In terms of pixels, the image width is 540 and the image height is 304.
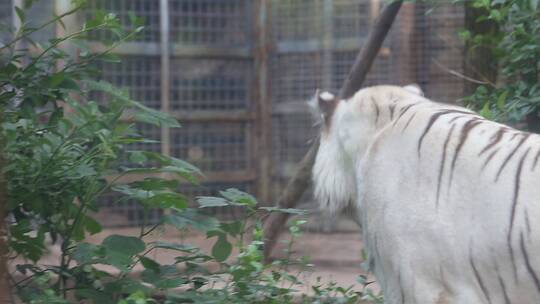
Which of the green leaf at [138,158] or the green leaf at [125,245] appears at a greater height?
the green leaf at [138,158]

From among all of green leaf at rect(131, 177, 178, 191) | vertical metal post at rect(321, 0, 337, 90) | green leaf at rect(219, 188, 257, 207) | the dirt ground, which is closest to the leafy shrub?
green leaf at rect(219, 188, 257, 207)

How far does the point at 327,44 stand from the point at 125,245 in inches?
227

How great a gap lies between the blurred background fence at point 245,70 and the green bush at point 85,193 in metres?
4.99

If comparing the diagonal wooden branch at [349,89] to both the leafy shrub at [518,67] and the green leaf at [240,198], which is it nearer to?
the leafy shrub at [518,67]

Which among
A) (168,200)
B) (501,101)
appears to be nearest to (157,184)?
(168,200)

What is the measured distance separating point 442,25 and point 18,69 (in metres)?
5.40

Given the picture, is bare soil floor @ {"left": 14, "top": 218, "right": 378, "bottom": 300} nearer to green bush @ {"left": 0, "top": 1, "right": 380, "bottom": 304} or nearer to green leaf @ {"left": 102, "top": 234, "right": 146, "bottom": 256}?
green bush @ {"left": 0, "top": 1, "right": 380, "bottom": 304}

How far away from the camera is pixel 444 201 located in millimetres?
2781

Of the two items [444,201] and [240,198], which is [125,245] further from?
[444,201]

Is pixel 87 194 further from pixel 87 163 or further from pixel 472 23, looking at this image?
pixel 472 23

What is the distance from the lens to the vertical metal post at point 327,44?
8.75m

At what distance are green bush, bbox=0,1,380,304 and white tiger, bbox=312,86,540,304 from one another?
1.68ft

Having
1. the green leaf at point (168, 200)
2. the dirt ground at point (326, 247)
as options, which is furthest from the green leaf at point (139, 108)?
the dirt ground at point (326, 247)

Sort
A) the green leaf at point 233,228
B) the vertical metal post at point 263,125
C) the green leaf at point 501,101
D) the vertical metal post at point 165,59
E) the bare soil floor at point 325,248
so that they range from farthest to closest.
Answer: the vertical metal post at point 263,125
the vertical metal post at point 165,59
the bare soil floor at point 325,248
the green leaf at point 501,101
the green leaf at point 233,228
